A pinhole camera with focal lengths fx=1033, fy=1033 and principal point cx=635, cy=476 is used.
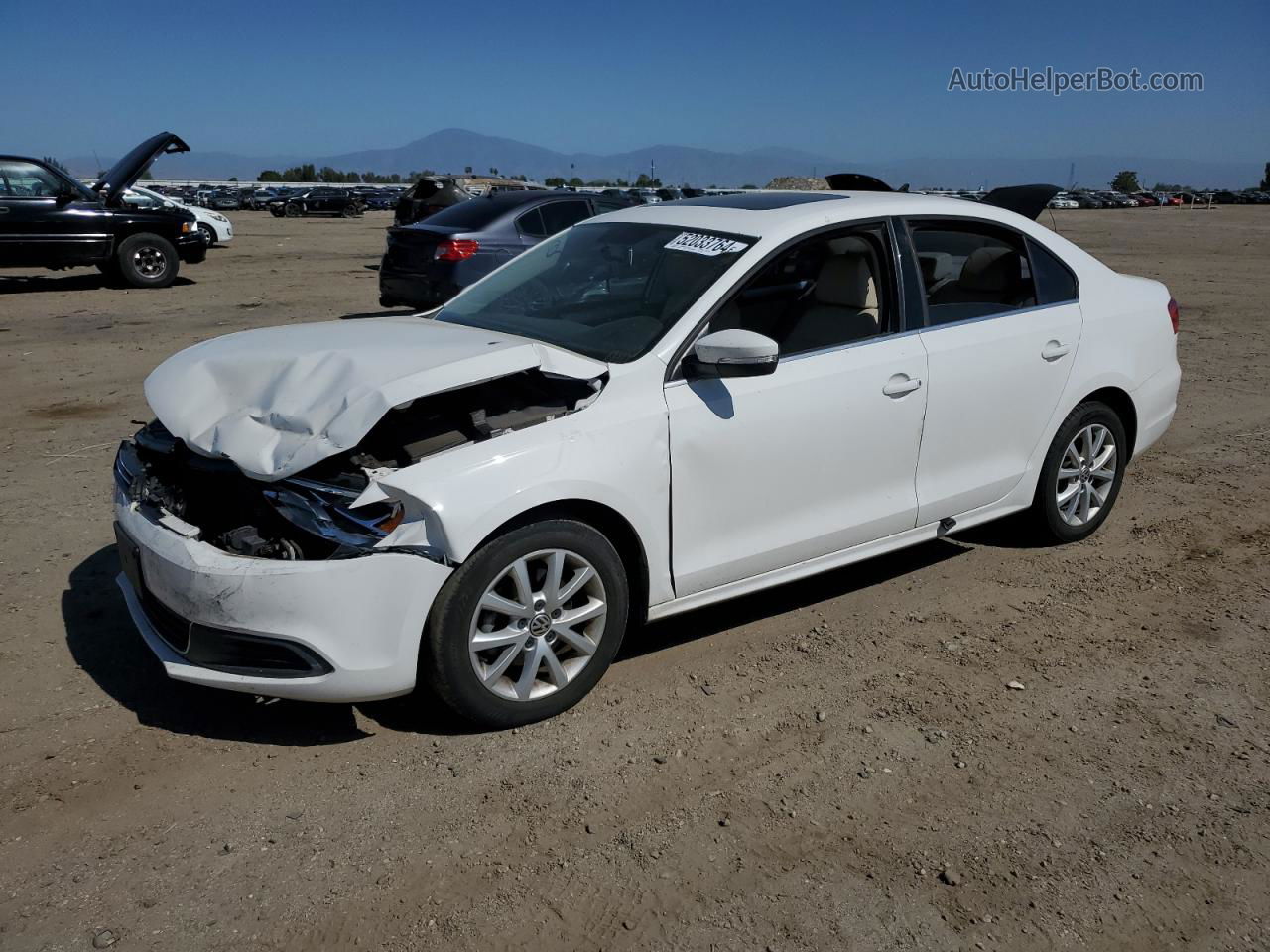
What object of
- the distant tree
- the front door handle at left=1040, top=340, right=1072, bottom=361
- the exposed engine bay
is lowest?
the exposed engine bay

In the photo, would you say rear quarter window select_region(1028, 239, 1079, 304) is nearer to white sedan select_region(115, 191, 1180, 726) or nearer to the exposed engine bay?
white sedan select_region(115, 191, 1180, 726)

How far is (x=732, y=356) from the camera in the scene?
143 inches

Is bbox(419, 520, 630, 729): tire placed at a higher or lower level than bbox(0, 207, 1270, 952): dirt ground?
higher

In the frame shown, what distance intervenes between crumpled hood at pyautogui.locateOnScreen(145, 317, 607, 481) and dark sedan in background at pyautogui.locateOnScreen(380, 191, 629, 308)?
6931 millimetres

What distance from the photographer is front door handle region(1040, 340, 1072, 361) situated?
4.77 m

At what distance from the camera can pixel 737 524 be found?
3.90 m

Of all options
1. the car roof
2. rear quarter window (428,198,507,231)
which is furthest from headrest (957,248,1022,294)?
the car roof

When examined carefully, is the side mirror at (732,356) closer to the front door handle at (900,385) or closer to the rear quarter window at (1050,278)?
the front door handle at (900,385)

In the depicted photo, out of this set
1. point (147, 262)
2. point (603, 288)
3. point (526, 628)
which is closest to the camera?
point (526, 628)

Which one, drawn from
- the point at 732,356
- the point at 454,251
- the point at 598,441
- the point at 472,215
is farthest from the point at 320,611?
the point at 472,215

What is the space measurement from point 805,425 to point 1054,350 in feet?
5.20

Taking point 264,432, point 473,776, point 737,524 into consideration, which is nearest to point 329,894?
point 473,776

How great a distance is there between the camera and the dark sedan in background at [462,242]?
36.2ft

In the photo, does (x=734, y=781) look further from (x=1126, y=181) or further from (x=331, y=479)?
(x=1126, y=181)
